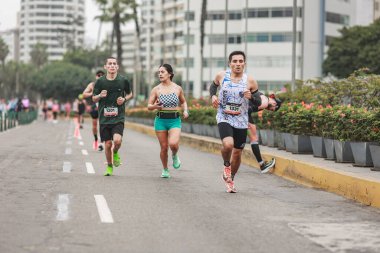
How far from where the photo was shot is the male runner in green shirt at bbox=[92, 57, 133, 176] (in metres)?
13.3

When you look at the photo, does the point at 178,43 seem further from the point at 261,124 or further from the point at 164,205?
the point at 164,205

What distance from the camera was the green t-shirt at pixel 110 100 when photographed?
Answer: 13.3 metres

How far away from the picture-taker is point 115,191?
11.0 metres

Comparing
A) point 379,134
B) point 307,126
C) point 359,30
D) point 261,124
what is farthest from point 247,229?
point 359,30

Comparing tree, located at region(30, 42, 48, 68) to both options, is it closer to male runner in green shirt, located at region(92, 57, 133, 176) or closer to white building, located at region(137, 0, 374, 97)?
white building, located at region(137, 0, 374, 97)

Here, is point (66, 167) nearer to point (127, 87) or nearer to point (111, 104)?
point (111, 104)

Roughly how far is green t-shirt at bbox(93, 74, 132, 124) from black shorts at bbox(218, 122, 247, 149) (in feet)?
8.93

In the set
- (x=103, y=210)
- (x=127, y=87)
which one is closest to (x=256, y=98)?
(x=103, y=210)

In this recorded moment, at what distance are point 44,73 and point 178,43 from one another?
33476 mm

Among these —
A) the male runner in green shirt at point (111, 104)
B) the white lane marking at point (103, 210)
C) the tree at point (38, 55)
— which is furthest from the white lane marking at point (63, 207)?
the tree at point (38, 55)

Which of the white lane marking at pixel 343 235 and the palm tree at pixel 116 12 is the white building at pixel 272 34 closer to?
the palm tree at pixel 116 12

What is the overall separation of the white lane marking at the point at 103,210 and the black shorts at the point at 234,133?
6.60 feet

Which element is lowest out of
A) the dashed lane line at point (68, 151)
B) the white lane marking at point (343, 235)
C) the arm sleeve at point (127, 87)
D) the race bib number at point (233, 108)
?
the dashed lane line at point (68, 151)

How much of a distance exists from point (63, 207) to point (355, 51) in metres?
71.9
